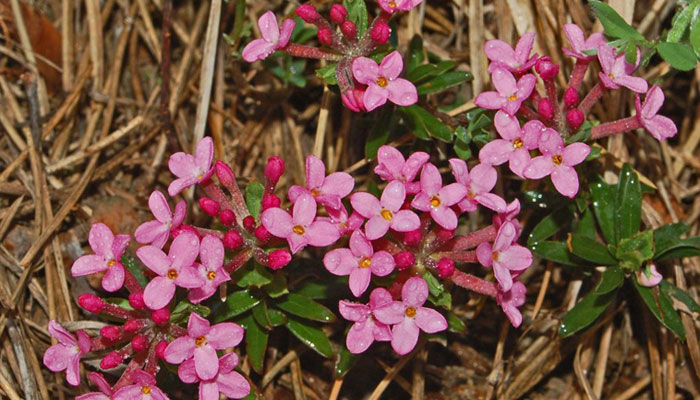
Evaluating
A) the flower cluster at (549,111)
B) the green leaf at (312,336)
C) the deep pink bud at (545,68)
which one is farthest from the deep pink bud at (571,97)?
the green leaf at (312,336)

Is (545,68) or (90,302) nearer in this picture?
(90,302)

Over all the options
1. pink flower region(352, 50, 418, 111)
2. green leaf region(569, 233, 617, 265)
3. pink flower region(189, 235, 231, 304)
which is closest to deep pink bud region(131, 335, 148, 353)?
pink flower region(189, 235, 231, 304)

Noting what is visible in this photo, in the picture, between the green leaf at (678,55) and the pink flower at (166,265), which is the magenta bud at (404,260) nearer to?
the pink flower at (166,265)

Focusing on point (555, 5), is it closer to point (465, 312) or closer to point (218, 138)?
point (465, 312)

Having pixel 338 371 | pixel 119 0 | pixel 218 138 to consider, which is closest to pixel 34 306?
pixel 218 138

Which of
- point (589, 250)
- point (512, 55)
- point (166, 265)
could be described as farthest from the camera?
point (589, 250)

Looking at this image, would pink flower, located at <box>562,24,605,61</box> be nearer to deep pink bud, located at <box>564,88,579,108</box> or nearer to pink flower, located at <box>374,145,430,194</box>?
deep pink bud, located at <box>564,88,579,108</box>

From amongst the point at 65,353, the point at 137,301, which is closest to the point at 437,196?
the point at 137,301

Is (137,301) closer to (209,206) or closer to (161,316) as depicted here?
(161,316)
